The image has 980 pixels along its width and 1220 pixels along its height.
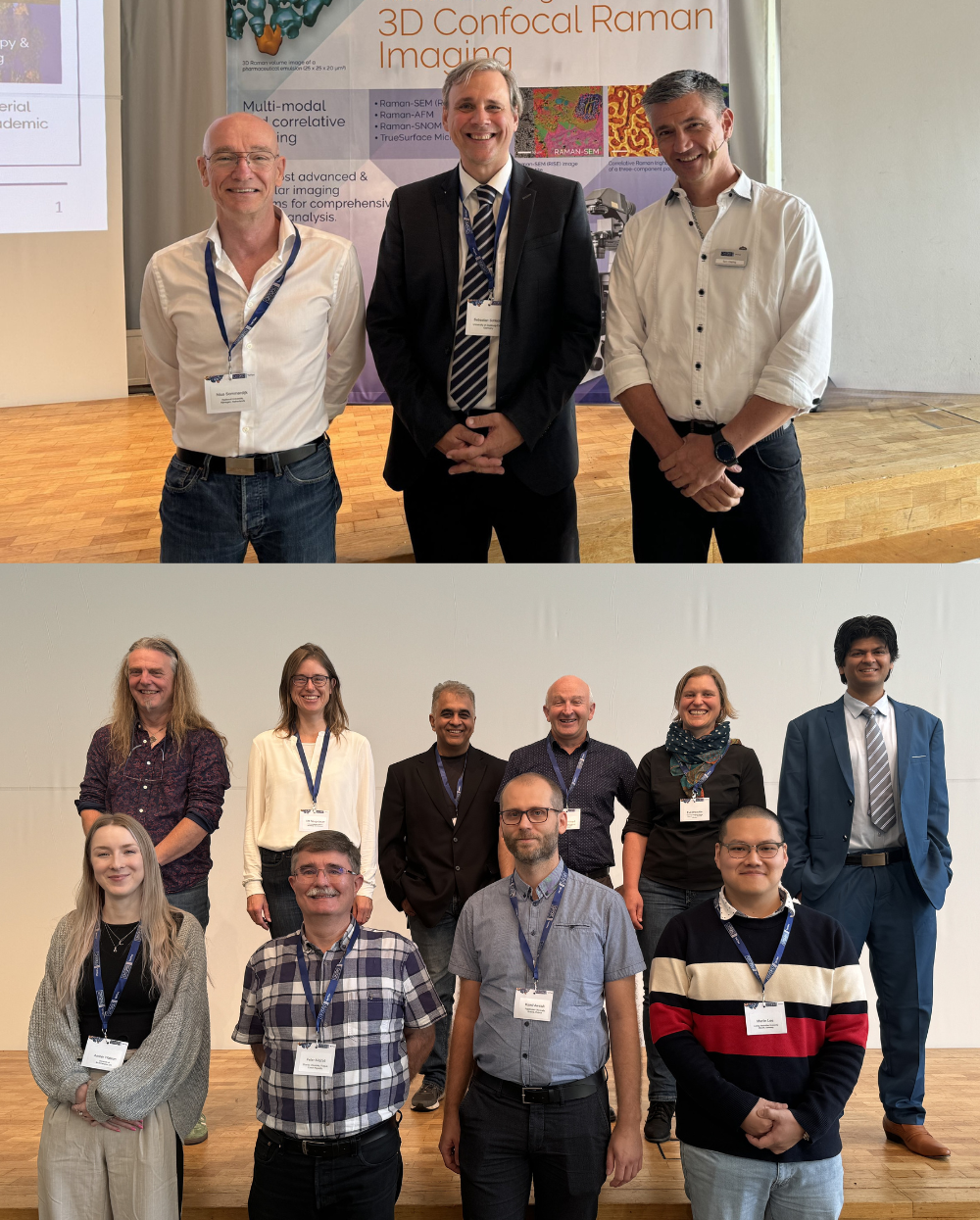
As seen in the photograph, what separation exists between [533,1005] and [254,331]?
5.81 ft

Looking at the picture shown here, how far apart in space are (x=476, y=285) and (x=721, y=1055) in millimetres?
1908

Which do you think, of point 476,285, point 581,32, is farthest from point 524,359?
point 581,32

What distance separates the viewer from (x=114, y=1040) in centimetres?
257

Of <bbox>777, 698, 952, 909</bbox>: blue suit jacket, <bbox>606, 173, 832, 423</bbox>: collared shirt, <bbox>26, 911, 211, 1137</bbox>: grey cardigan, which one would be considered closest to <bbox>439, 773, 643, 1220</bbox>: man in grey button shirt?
<bbox>26, 911, 211, 1137</bbox>: grey cardigan

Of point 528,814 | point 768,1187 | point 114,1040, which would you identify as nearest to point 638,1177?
point 768,1187

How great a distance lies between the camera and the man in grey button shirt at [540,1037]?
2.46m

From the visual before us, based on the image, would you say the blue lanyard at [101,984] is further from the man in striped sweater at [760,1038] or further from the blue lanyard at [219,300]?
the blue lanyard at [219,300]

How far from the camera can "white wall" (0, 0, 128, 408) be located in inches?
202

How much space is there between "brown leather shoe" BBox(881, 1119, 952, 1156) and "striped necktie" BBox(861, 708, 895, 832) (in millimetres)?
787

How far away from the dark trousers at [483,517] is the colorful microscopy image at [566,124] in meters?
1.87

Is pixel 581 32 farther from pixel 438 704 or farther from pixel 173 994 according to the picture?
pixel 173 994

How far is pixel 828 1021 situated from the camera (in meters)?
2.43

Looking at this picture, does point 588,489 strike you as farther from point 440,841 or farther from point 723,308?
point 440,841

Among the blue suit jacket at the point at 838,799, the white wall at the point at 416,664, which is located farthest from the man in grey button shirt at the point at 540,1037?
the white wall at the point at 416,664
